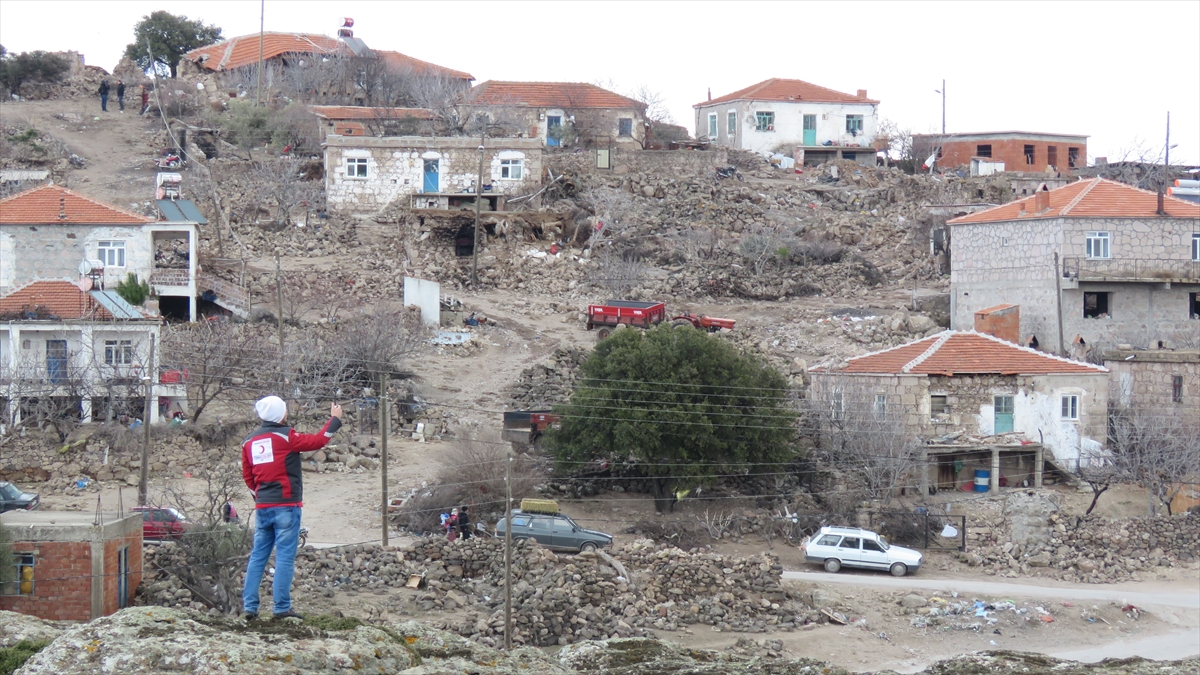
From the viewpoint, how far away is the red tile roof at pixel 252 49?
69.7 meters

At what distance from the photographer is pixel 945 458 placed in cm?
3506

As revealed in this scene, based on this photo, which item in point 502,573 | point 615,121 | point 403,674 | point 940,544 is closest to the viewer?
point 403,674

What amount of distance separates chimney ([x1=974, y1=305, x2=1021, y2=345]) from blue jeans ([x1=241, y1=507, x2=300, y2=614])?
3728 cm

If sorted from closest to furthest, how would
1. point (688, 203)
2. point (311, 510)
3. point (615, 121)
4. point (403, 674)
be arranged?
1. point (403, 674)
2. point (311, 510)
3. point (688, 203)
4. point (615, 121)

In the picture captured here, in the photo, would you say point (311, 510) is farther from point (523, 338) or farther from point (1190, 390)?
point (1190, 390)

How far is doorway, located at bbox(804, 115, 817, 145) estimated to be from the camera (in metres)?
68.1

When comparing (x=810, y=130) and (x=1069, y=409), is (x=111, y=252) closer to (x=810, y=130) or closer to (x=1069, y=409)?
(x=1069, y=409)

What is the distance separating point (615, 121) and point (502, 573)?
42.1 m

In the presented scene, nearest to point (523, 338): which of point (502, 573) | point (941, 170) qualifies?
point (502, 573)

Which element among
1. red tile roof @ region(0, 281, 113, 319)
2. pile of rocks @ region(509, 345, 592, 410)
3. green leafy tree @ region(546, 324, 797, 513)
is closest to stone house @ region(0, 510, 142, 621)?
green leafy tree @ region(546, 324, 797, 513)

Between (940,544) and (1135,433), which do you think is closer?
(940,544)

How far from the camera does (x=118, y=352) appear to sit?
3531 centimetres

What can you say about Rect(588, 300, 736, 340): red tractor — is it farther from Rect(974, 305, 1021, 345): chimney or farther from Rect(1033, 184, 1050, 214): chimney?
Rect(1033, 184, 1050, 214): chimney

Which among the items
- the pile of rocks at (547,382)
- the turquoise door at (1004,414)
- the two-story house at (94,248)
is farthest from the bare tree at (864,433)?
the two-story house at (94,248)
